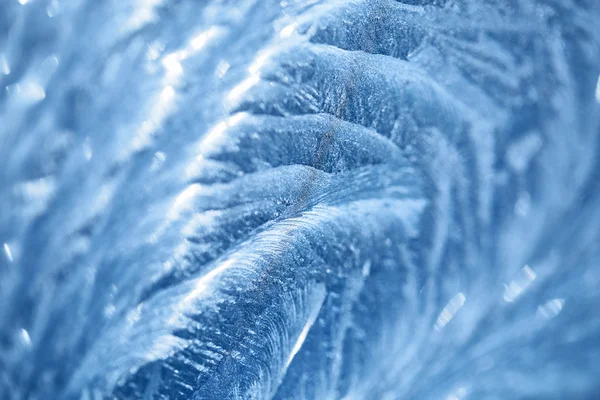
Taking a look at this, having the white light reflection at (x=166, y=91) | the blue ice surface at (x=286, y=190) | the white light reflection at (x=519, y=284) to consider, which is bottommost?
the white light reflection at (x=519, y=284)

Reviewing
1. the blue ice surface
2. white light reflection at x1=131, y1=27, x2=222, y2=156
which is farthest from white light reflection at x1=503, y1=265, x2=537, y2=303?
white light reflection at x1=131, y1=27, x2=222, y2=156

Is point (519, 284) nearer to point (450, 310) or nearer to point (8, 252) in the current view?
point (450, 310)

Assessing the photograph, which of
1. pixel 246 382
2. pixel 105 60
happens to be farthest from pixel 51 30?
pixel 246 382

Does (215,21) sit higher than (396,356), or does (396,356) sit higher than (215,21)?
(215,21)

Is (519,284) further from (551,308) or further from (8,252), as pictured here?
(8,252)

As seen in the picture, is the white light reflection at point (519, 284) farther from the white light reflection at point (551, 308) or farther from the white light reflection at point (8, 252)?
the white light reflection at point (8, 252)

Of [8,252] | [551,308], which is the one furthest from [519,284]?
[8,252]

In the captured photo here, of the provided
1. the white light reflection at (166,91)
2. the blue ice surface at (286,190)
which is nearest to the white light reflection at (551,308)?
the blue ice surface at (286,190)

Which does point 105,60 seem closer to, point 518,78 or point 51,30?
point 51,30
